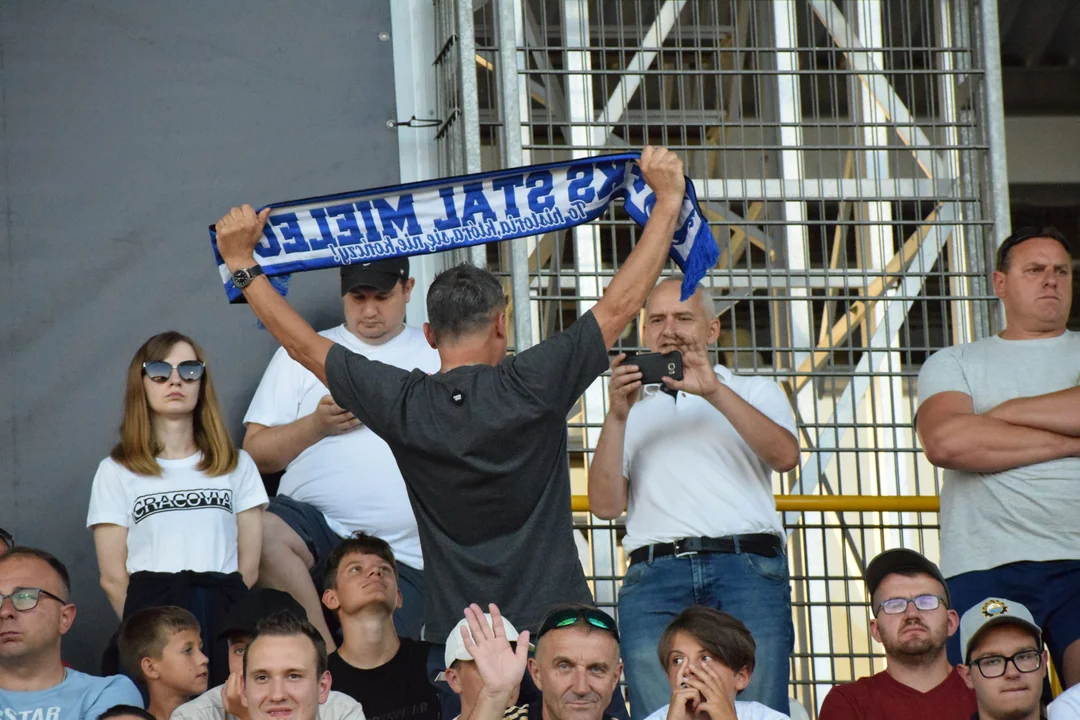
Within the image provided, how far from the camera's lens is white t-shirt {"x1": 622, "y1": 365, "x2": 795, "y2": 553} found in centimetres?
459

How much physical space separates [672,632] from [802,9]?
4002mm

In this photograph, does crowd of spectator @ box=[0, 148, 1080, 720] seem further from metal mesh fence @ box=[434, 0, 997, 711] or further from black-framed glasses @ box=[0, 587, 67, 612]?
metal mesh fence @ box=[434, 0, 997, 711]

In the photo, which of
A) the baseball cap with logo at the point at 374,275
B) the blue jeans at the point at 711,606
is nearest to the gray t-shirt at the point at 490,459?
the blue jeans at the point at 711,606

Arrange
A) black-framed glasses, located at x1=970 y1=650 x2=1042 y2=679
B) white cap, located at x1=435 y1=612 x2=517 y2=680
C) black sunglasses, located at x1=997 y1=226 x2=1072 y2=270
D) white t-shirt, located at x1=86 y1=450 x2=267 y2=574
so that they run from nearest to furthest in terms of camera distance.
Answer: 1. white cap, located at x1=435 y1=612 x2=517 y2=680
2. black-framed glasses, located at x1=970 y1=650 x2=1042 y2=679
3. black sunglasses, located at x1=997 y1=226 x2=1072 y2=270
4. white t-shirt, located at x1=86 y1=450 x2=267 y2=574

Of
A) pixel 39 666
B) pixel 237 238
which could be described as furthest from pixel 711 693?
pixel 39 666

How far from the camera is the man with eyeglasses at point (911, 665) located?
14.5 ft

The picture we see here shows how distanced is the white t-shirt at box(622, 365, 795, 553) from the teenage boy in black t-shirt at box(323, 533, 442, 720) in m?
0.77

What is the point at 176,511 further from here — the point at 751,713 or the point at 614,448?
the point at 751,713

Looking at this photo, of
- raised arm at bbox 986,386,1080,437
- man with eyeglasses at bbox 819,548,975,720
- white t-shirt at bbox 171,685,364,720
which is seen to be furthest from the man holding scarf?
raised arm at bbox 986,386,1080,437

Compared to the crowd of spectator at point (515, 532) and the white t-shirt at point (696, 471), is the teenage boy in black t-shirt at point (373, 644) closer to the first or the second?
the crowd of spectator at point (515, 532)

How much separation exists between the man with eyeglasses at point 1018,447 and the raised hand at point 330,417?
75.2 inches

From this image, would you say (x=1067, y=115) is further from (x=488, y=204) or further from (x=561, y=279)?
(x=488, y=204)

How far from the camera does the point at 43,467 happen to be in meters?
6.11

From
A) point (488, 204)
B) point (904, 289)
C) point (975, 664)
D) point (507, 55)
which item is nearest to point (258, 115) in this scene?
point (507, 55)
